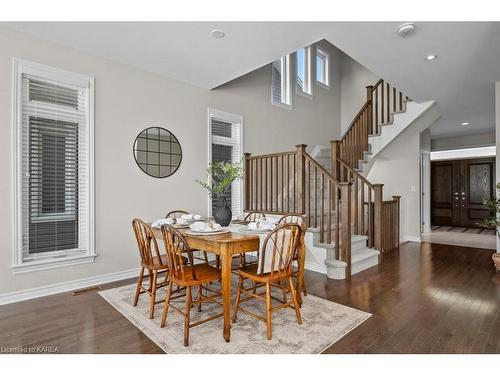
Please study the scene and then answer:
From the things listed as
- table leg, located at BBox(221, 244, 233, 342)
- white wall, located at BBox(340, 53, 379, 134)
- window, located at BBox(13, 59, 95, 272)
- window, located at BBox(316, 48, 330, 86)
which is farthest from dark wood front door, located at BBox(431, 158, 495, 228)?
window, located at BBox(13, 59, 95, 272)

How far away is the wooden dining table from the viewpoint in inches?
87.3

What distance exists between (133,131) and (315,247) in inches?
115

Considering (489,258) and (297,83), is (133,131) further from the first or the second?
(489,258)

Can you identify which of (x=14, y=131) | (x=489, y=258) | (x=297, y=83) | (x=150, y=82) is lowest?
(x=489, y=258)

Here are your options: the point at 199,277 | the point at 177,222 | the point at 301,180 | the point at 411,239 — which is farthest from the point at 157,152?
the point at 411,239

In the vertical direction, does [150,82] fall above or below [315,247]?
above

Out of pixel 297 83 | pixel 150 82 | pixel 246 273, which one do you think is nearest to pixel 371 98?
pixel 297 83

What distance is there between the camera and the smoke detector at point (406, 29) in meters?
2.83

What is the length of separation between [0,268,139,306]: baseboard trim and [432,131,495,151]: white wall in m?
9.04

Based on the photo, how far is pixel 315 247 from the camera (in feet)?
13.1

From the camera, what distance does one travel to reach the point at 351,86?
7660mm

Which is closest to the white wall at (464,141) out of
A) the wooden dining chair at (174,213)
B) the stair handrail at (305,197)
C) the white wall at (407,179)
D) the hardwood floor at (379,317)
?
the white wall at (407,179)

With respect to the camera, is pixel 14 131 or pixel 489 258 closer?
pixel 14 131

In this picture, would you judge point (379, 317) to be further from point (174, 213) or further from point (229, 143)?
point (229, 143)
